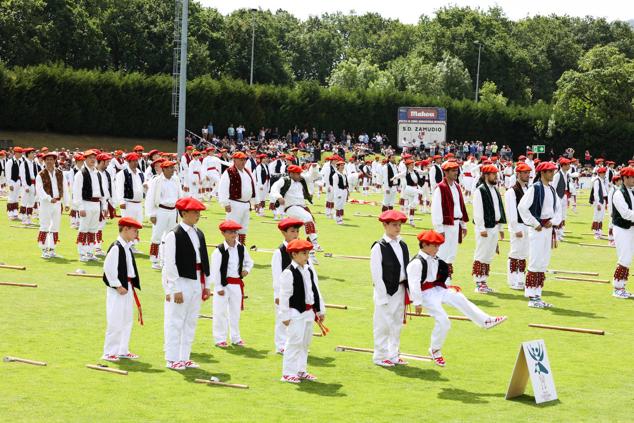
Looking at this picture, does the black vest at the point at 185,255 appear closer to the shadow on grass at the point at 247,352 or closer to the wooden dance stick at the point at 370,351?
the shadow on grass at the point at 247,352

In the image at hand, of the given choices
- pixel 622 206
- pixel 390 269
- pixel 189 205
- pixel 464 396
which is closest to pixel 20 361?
pixel 189 205

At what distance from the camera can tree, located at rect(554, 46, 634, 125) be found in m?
79.7

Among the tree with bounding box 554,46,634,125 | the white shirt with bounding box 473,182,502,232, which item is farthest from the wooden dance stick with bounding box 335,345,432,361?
the tree with bounding box 554,46,634,125

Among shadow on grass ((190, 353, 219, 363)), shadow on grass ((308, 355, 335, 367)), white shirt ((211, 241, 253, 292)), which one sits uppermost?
white shirt ((211, 241, 253, 292))

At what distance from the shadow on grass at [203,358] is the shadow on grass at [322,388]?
5.32 feet

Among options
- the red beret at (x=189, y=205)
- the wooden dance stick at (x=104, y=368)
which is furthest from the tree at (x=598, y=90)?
the wooden dance stick at (x=104, y=368)

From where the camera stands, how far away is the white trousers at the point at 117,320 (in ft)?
43.4

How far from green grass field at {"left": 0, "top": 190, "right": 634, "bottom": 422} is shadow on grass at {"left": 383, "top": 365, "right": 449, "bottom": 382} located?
25 mm

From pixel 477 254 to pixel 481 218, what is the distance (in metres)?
0.75

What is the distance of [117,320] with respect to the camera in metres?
13.2

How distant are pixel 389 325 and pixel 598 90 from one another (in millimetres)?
73430

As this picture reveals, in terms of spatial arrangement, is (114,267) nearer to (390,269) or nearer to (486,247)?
(390,269)

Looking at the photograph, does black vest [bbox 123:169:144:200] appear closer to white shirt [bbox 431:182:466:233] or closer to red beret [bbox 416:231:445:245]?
white shirt [bbox 431:182:466:233]

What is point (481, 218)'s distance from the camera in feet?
63.8
